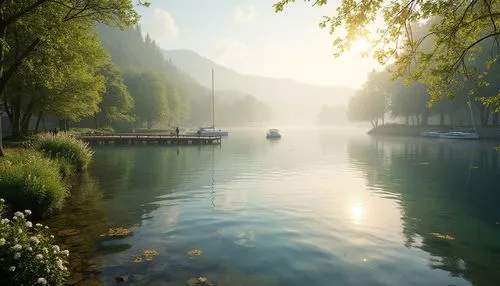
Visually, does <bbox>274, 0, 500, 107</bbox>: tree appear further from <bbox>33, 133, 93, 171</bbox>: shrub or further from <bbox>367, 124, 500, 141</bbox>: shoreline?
<bbox>367, 124, 500, 141</bbox>: shoreline

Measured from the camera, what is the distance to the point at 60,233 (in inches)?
539

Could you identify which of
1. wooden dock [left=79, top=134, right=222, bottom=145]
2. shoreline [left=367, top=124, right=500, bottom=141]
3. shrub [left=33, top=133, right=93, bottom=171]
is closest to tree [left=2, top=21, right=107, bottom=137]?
shrub [left=33, top=133, right=93, bottom=171]

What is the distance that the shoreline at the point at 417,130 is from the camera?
7640cm

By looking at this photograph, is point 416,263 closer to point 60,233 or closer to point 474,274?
point 474,274

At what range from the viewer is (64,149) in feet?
92.9

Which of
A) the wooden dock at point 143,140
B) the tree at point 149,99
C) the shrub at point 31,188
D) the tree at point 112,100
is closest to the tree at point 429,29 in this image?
the shrub at point 31,188

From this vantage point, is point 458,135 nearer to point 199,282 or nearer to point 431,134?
point 431,134

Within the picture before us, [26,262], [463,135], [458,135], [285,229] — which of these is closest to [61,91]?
[285,229]

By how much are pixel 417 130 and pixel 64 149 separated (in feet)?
304

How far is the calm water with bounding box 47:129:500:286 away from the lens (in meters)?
10.9

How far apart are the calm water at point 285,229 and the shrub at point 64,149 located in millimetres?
2304

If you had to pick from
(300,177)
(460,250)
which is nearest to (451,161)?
(300,177)

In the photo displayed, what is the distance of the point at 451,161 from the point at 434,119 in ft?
333

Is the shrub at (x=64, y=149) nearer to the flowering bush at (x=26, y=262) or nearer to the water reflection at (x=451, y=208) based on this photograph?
the flowering bush at (x=26, y=262)
